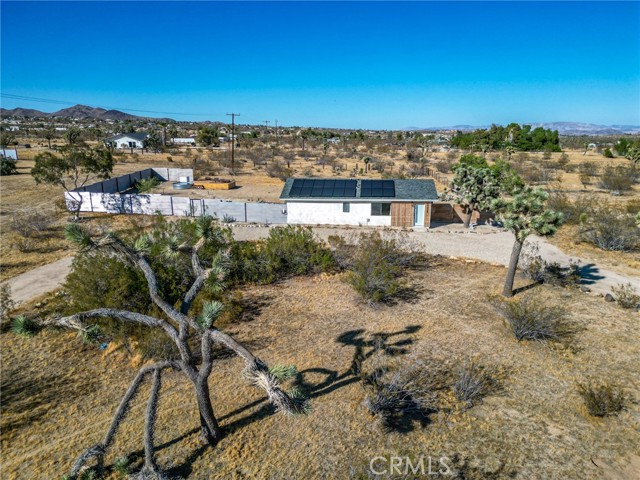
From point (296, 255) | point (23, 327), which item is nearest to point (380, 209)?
point (296, 255)

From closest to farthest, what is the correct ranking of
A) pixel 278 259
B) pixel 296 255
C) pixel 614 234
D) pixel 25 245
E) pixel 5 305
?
pixel 5 305 < pixel 278 259 < pixel 296 255 < pixel 25 245 < pixel 614 234

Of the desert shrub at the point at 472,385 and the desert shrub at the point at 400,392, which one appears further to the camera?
the desert shrub at the point at 472,385

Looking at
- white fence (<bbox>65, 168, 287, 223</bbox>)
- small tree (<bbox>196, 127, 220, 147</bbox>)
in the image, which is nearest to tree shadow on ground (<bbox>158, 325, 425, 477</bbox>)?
white fence (<bbox>65, 168, 287, 223</bbox>)

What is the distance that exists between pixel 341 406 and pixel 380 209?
18.2 meters

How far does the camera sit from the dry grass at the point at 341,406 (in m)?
8.34

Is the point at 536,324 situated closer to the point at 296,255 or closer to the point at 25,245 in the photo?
the point at 296,255

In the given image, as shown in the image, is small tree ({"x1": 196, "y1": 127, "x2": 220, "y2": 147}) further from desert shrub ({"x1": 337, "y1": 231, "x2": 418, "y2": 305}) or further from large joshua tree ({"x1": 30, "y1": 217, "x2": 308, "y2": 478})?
large joshua tree ({"x1": 30, "y1": 217, "x2": 308, "y2": 478})

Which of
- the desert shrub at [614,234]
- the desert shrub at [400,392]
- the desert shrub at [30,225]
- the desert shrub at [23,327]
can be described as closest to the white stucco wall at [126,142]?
the desert shrub at [30,225]

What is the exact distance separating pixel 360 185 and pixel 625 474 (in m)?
21.7

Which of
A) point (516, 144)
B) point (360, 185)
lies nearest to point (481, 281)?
point (360, 185)

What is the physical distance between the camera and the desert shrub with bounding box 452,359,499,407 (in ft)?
32.9

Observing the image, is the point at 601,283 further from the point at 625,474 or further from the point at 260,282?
the point at 260,282

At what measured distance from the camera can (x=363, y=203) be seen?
26828 millimetres

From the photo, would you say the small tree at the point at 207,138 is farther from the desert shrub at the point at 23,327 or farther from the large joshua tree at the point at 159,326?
the desert shrub at the point at 23,327
